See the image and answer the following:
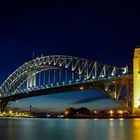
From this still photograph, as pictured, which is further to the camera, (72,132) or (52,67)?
(52,67)

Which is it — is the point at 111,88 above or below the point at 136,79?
below

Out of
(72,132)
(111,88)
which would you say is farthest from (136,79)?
(72,132)

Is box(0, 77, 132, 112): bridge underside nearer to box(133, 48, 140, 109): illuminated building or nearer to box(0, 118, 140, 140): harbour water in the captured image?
box(133, 48, 140, 109): illuminated building

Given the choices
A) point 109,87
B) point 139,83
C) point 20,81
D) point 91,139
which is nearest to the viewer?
point 91,139

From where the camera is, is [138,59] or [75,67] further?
[75,67]

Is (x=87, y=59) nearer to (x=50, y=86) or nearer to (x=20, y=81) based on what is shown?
(x=50, y=86)

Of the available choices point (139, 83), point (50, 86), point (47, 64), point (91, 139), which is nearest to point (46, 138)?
point (91, 139)

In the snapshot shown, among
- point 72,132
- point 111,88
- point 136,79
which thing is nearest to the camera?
point 72,132

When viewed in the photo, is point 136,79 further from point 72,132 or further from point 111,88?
point 72,132

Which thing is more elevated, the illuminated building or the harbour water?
the illuminated building

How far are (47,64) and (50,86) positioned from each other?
8.30 meters

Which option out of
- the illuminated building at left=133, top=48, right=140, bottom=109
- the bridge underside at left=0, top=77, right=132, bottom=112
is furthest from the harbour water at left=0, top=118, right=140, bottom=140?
the bridge underside at left=0, top=77, right=132, bottom=112

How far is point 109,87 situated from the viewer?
263 ft

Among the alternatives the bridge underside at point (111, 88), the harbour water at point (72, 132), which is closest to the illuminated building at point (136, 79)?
the bridge underside at point (111, 88)
